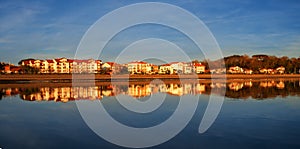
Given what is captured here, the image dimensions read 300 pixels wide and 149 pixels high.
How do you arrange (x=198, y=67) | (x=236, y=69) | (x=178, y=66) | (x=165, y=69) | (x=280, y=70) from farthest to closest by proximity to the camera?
(x=178, y=66) < (x=165, y=69) < (x=198, y=67) < (x=280, y=70) < (x=236, y=69)

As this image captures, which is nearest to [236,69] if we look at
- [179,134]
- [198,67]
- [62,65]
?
[198,67]

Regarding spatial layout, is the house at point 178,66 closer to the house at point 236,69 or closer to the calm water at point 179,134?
the house at point 236,69

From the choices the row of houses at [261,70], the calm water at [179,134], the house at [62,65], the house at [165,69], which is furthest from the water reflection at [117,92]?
the house at [62,65]

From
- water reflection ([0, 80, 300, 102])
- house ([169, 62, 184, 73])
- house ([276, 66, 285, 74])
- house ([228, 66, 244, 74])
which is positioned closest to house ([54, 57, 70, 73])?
house ([169, 62, 184, 73])

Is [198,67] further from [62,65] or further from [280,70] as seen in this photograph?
[62,65]

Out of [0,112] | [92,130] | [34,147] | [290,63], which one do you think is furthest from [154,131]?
[290,63]

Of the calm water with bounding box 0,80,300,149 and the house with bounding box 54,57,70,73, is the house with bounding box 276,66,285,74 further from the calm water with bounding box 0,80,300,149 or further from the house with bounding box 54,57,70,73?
the calm water with bounding box 0,80,300,149

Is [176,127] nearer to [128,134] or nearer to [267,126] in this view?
[128,134]

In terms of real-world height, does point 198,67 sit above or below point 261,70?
above

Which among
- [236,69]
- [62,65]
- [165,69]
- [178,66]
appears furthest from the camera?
[178,66]

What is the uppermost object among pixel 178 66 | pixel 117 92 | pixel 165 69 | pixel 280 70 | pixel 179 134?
pixel 178 66

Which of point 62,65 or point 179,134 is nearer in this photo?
point 179,134

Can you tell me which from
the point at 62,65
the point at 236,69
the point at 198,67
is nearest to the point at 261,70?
the point at 236,69

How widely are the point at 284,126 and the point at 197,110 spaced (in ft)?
15.7
